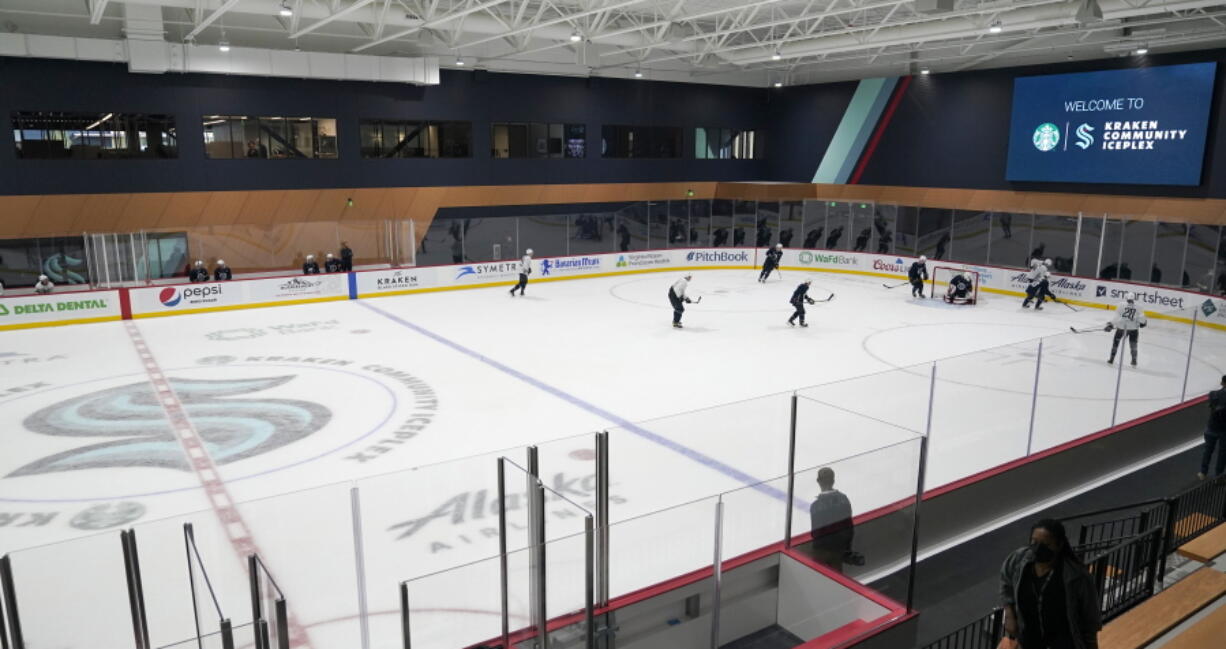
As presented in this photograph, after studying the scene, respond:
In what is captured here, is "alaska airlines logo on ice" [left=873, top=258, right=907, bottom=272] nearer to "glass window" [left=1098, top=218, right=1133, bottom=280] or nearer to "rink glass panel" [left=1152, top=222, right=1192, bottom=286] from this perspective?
"glass window" [left=1098, top=218, right=1133, bottom=280]

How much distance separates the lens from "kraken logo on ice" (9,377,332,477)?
9148 mm

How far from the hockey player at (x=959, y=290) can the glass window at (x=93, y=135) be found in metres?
19.4

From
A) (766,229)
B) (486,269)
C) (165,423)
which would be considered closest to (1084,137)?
(766,229)

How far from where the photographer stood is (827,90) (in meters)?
30.2

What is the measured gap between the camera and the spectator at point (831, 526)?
5.68 metres

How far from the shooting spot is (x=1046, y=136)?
23875mm

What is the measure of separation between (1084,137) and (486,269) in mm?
16787

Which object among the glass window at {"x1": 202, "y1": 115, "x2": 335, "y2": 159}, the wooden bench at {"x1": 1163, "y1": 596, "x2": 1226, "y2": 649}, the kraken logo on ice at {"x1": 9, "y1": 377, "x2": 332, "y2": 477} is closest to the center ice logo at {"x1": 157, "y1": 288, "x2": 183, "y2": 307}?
the glass window at {"x1": 202, "y1": 115, "x2": 335, "y2": 159}

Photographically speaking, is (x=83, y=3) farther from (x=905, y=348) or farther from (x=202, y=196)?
(x=905, y=348)

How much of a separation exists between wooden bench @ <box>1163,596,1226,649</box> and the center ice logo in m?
18.3

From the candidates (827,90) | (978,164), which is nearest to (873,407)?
(978,164)

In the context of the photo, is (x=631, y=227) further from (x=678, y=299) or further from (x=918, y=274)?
(x=678, y=299)

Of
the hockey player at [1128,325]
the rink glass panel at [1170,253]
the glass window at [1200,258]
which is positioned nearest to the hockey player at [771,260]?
the rink glass panel at [1170,253]

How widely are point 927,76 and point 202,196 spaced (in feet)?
72.7
